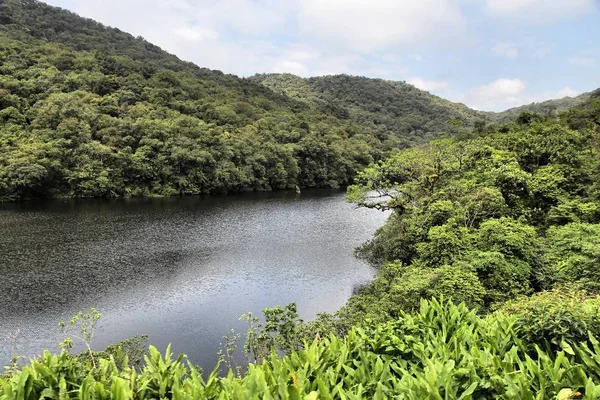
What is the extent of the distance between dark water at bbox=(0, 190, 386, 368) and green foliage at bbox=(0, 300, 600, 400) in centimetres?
1064

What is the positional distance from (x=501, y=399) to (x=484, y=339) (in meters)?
1.30

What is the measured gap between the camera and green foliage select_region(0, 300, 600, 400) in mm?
3488

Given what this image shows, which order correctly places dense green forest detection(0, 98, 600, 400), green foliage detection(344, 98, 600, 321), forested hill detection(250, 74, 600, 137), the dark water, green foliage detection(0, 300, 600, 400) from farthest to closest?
forested hill detection(250, 74, 600, 137) < the dark water < green foliage detection(344, 98, 600, 321) < dense green forest detection(0, 98, 600, 400) < green foliage detection(0, 300, 600, 400)

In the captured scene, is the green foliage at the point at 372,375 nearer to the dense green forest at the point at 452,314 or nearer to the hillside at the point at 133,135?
the dense green forest at the point at 452,314

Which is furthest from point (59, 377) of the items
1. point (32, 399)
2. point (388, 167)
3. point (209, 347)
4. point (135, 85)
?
point (135, 85)

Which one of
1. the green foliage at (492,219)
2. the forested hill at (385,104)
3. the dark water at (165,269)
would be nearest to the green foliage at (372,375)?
the green foliage at (492,219)

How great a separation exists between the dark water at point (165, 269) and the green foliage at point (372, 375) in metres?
10.6

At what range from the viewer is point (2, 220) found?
31984 millimetres

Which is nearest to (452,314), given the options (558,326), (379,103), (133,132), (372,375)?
(558,326)

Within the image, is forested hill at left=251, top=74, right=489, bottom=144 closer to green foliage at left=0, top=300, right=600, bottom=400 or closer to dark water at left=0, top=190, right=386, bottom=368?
dark water at left=0, top=190, right=386, bottom=368

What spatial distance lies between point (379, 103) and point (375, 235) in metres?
120

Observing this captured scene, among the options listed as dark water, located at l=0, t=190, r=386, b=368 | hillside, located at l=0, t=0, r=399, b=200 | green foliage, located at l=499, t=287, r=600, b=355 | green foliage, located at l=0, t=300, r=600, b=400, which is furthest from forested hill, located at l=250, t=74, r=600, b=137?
green foliage, located at l=0, t=300, r=600, b=400

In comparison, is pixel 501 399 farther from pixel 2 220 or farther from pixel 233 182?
pixel 233 182

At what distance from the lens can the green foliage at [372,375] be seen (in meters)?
3.49
